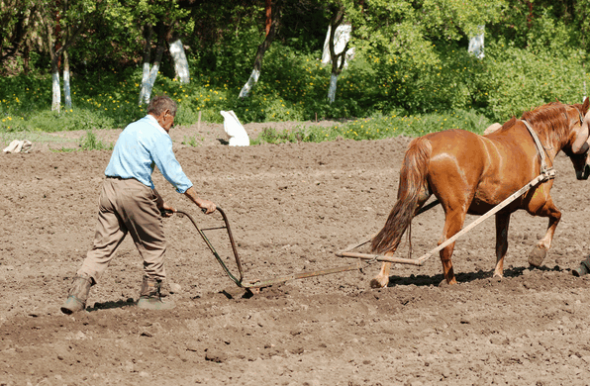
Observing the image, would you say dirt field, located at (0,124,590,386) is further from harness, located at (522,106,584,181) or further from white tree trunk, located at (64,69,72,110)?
white tree trunk, located at (64,69,72,110)

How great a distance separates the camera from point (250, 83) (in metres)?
20.9

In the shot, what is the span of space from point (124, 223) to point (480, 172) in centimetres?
334

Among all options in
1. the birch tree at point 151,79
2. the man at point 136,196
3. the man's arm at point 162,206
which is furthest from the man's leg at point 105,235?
the birch tree at point 151,79

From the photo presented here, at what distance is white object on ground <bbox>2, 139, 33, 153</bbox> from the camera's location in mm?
12773

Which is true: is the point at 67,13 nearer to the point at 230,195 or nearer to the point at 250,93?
the point at 250,93

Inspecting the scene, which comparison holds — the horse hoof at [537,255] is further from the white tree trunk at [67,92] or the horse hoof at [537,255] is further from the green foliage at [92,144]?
the white tree trunk at [67,92]

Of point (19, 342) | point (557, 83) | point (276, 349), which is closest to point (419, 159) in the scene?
point (276, 349)

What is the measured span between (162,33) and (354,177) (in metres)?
10.8

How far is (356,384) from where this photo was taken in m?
4.53

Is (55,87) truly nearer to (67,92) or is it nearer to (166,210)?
(67,92)

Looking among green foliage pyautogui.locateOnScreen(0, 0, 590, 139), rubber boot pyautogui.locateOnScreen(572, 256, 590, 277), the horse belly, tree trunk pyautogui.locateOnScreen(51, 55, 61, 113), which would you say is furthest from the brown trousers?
tree trunk pyautogui.locateOnScreen(51, 55, 61, 113)

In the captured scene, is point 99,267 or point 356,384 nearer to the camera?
point 356,384

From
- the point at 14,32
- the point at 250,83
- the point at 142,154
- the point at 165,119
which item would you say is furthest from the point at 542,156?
the point at 14,32

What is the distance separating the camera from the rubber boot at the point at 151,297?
5796 millimetres
